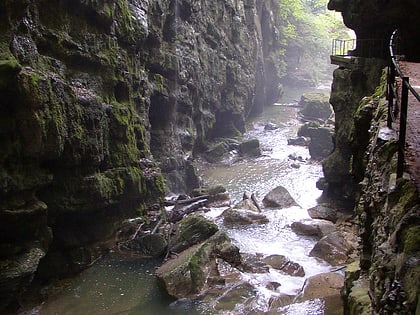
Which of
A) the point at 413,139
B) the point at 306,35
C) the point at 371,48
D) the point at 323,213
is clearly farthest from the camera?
the point at 306,35

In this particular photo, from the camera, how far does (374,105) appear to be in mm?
8953

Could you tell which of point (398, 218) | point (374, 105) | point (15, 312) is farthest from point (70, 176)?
point (398, 218)

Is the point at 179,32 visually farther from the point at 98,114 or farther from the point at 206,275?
the point at 206,275

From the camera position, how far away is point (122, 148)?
17.5 metres

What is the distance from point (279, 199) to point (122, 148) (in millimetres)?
8814

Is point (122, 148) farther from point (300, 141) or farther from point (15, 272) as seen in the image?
point (300, 141)

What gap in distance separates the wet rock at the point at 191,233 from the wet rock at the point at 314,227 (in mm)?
4316

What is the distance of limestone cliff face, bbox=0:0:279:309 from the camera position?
11.9 metres

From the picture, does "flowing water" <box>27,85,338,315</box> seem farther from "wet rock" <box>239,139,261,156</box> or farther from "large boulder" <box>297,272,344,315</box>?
"wet rock" <box>239,139,261,156</box>

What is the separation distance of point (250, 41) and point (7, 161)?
1303 inches

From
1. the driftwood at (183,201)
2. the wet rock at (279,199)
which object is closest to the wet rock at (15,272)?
the driftwood at (183,201)

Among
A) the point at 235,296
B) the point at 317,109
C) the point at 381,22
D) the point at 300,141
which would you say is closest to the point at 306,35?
the point at 317,109

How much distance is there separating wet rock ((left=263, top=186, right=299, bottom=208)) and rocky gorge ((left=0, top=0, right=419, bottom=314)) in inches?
94.1

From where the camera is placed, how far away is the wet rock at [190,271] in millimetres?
12992
